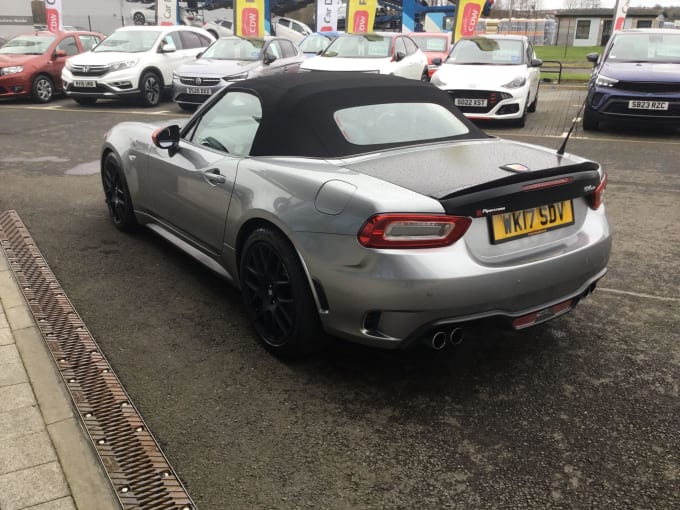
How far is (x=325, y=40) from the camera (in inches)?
874

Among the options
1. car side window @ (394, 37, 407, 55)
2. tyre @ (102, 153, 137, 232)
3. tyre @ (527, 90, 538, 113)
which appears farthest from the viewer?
car side window @ (394, 37, 407, 55)

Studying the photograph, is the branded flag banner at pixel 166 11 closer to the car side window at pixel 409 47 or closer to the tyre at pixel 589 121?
the car side window at pixel 409 47

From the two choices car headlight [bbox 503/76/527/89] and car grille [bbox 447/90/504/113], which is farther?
car headlight [bbox 503/76/527/89]

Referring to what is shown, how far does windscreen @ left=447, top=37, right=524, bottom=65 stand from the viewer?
39.3 feet

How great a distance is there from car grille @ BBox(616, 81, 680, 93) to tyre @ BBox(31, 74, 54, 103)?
12.2m

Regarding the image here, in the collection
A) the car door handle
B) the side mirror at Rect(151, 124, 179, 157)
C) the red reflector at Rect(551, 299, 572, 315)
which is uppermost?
the side mirror at Rect(151, 124, 179, 157)

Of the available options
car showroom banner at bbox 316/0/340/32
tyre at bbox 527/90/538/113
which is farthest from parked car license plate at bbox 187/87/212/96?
car showroom banner at bbox 316/0/340/32

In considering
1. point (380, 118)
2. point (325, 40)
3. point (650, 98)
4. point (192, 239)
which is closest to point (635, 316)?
point (380, 118)

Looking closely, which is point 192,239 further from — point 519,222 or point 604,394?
point 604,394

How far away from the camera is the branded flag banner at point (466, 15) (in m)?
22.0

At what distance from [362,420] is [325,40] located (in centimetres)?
2100

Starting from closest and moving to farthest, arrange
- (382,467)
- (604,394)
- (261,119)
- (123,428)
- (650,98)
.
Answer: (382,467) → (123,428) → (604,394) → (261,119) → (650,98)

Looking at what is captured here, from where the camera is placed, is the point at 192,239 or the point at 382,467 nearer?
the point at 382,467

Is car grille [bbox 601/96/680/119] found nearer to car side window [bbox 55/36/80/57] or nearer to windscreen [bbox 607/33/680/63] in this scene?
windscreen [bbox 607/33/680/63]
